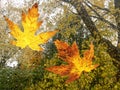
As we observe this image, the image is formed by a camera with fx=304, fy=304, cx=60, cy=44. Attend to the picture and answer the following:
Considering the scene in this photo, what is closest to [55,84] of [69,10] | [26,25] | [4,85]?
[4,85]

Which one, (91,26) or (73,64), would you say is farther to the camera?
(73,64)

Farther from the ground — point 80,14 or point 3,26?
point 3,26

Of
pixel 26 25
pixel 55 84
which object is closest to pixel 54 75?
pixel 55 84

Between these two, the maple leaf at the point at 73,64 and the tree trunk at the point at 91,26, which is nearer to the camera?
the tree trunk at the point at 91,26

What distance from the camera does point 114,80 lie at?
503 inches

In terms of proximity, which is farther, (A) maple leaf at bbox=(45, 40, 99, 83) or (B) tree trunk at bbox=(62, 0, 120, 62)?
(A) maple leaf at bbox=(45, 40, 99, 83)

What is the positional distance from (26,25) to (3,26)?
16609mm

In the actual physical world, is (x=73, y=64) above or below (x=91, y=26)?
below

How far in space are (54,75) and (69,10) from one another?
4843mm

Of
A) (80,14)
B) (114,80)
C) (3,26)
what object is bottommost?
(114,80)

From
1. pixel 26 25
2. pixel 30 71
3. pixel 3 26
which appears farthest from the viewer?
pixel 3 26

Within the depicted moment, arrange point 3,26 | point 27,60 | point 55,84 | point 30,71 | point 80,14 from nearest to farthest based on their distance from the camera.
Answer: point 80,14, point 55,84, point 30,71, point 27,60, point 3,26

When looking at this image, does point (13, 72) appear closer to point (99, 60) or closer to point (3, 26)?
point (99, 60)

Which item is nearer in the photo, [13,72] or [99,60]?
[99,60]
